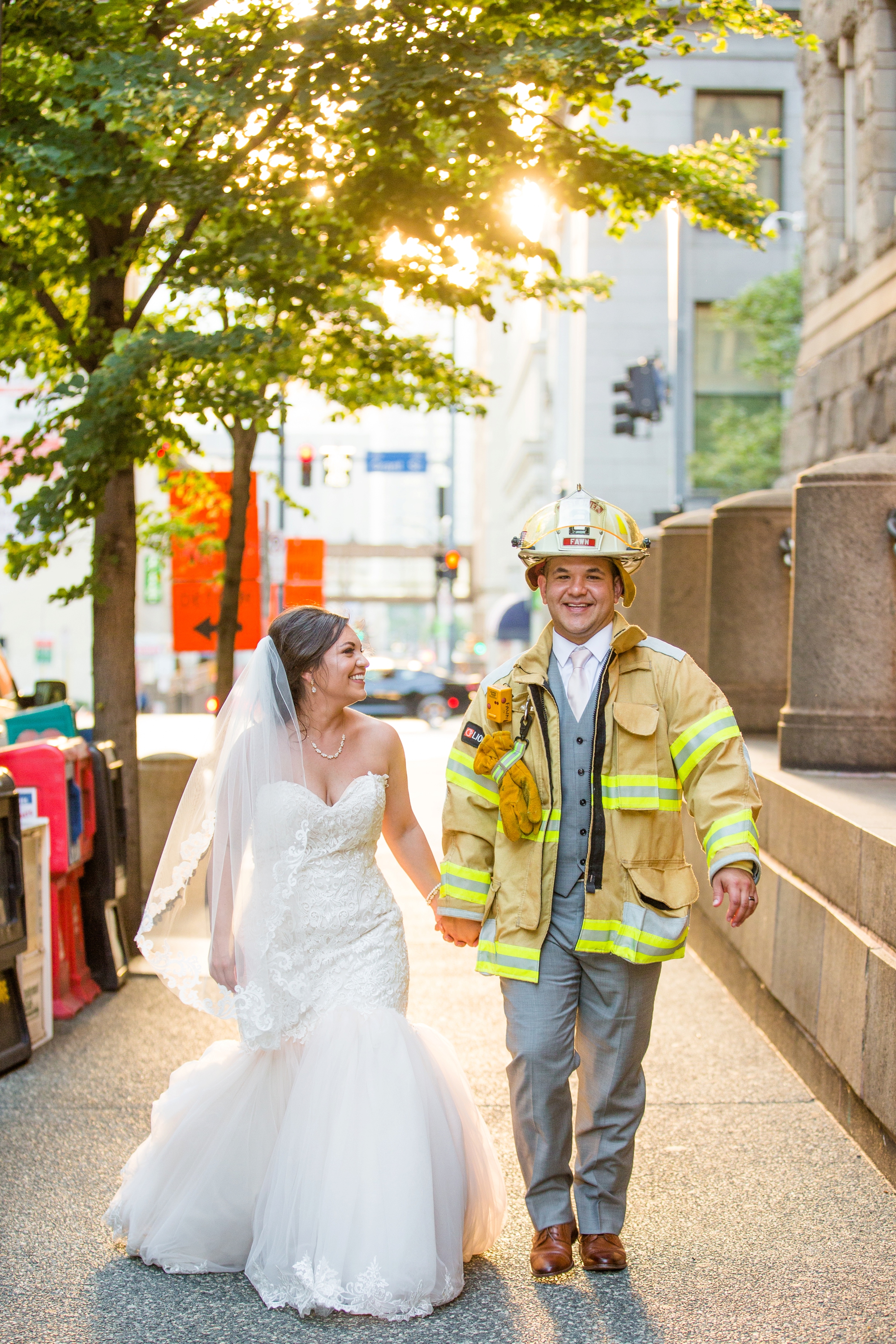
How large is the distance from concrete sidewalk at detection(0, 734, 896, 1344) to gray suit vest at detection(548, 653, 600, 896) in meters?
1.13

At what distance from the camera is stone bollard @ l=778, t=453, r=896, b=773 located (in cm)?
758

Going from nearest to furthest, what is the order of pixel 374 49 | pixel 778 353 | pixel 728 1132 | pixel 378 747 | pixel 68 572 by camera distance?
pixel 378 747 < pixel 728 1132 < pixel 374 49 < pixel 778 353 < pixel 68 572

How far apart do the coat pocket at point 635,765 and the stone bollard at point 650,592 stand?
30.7 feet

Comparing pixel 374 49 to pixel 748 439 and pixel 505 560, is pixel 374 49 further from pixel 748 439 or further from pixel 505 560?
pixel 505 560

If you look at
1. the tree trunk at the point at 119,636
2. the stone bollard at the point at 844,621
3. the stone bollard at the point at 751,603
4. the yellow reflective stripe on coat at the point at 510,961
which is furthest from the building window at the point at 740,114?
the yellow reflective stripe on coat at the point at 510,961

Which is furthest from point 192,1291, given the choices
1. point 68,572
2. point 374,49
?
point 68,572

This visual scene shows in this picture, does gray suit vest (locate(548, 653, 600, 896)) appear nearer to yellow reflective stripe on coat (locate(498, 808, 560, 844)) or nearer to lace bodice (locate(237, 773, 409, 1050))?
yellow reflective stripe on coat (locate(498, 808, 560, 844))

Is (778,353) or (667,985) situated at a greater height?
(778,353)

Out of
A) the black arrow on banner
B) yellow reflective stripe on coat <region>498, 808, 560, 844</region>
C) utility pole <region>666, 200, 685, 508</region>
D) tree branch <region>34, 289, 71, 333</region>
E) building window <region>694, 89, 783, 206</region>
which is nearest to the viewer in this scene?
yellow reflective stripe on coat <region>498, 808, 560, 844</region>

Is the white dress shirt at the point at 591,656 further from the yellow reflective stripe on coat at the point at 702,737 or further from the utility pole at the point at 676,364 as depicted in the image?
the utility pole at the point at 676,364

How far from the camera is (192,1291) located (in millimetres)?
4109

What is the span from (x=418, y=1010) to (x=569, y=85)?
4.81 meters

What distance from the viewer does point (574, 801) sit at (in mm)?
4215

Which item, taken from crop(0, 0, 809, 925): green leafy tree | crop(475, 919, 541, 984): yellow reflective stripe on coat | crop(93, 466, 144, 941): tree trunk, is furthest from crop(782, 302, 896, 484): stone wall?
crop(475, 919, 541, 984): yellow reflective stripe on coat
